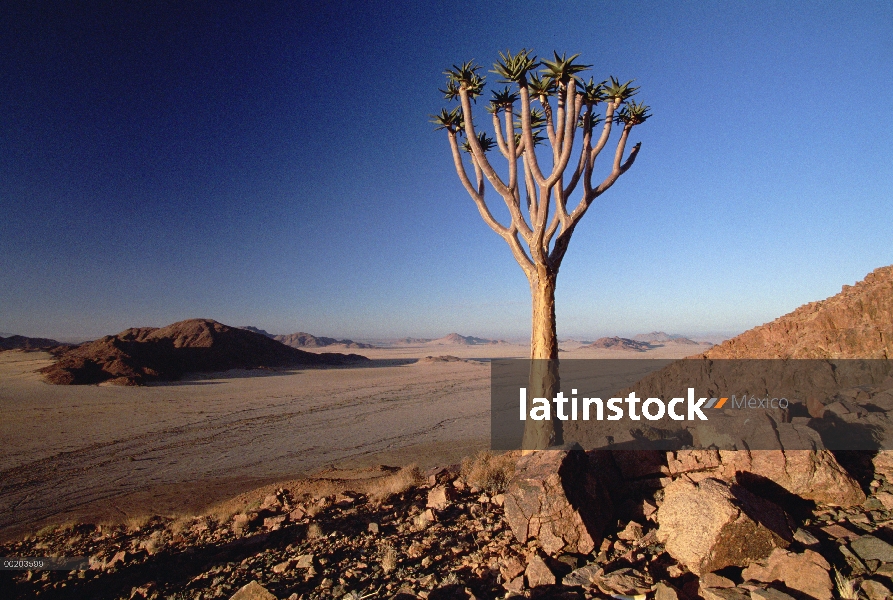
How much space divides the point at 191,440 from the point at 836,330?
63.9 ft

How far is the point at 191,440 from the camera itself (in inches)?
610

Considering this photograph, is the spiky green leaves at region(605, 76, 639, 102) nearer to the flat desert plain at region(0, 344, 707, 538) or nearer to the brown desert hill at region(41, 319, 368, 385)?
the flat desert plain at region(0, 344, 707, 538)

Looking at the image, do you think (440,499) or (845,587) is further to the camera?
(440,499)

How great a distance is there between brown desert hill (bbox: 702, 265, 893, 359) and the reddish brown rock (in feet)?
29.3

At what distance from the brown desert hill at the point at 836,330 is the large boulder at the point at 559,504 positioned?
868 cm

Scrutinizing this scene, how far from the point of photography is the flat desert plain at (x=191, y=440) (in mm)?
9914

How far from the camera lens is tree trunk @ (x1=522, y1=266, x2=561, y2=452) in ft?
26.1

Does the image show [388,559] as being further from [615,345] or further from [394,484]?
[615,345]

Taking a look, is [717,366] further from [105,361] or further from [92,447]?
[105,361]

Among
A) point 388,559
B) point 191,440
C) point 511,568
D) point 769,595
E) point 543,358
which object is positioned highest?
point 543,358

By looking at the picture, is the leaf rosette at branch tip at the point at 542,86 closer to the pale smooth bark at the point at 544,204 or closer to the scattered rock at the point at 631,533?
the pale smooth bark at the point at 544,204

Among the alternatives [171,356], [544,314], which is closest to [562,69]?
[544,314]

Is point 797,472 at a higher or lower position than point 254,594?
higher

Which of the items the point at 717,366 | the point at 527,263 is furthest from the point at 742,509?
the point at 717,366
